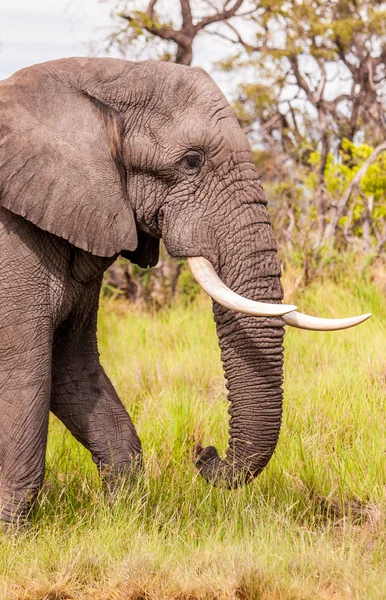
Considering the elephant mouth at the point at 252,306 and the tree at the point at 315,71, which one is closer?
the elephant mouth at the point at 252,306

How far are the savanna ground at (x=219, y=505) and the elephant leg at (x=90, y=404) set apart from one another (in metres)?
0.15

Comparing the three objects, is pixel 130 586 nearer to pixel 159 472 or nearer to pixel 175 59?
pixel 159 472

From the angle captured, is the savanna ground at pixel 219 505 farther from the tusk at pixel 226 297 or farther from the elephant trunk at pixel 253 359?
the tusk at pixel 226 297

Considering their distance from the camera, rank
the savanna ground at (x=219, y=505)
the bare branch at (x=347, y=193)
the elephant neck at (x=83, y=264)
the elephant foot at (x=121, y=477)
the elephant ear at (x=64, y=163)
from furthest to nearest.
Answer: the bare branch at (x=347, y=193) → the elephant foot at (x=121, y=477) → the elephant neck at (x=83, y=264) → the elephant ear at (x=64, y=163) → the savanna ground at (x=219, y=505)

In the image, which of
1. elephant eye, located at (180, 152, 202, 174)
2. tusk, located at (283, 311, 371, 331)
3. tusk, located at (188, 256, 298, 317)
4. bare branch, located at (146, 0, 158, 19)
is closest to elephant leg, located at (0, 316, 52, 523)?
tusk, located at (188, 256, 298, 317)

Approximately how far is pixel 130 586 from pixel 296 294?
219 inches

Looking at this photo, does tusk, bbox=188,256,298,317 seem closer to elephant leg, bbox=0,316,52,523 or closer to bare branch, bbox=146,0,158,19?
elephant leg, bbox=0,316,52,523

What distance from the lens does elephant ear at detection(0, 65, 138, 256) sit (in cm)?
371

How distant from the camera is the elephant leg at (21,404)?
12.4 feet

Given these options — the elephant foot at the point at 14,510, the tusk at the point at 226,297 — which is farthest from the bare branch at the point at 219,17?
the elephant foot at the point at 14,510

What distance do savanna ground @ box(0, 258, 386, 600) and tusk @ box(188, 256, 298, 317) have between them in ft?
2.87

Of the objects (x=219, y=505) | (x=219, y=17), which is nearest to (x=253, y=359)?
(x=219, y=505)

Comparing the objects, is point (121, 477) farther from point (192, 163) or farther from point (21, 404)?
point (192, 163)

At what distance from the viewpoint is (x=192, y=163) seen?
152 inches
